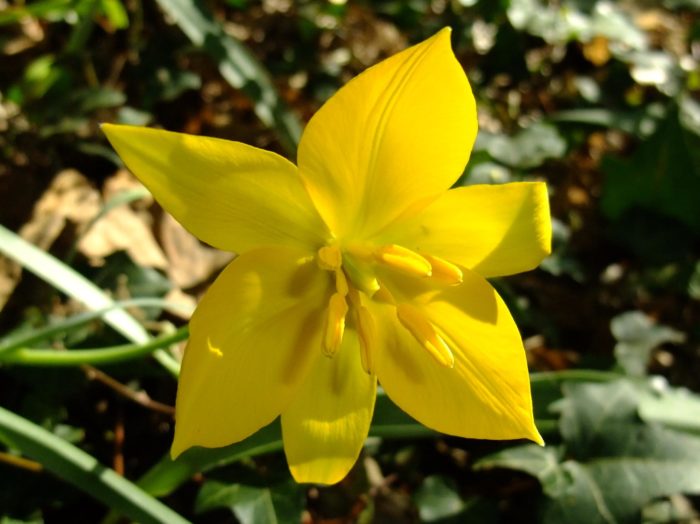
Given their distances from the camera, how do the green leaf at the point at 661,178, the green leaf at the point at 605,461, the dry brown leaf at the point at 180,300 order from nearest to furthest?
the green leaf at the point at 605,461 < the dry brown leaf at the point at 180,300 < the green leaf at the point at 661,178

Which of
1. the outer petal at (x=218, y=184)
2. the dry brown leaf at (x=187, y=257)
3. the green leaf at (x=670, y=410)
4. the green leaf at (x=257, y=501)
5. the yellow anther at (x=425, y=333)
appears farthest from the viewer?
the dry brown leaf at (x=187, y=257)

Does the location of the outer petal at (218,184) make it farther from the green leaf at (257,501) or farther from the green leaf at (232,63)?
the green leaf at (232,63)

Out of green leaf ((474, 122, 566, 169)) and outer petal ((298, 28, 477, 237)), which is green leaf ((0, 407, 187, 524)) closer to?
outer petal ((298, 28, 477, 237))

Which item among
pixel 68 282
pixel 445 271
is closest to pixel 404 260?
pixel 445 271

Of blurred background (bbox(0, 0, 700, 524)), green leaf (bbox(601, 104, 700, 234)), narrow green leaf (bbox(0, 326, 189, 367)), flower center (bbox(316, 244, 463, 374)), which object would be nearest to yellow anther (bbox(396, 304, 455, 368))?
flower center (bbox(316, 244, 463, 374))

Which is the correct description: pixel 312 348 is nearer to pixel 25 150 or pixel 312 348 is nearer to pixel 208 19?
pixel 208 19

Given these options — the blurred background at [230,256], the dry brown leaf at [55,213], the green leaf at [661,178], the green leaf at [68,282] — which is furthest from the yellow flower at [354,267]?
the green leaf at [661,178]

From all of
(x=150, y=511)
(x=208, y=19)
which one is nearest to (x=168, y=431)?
(x=150, y=511)

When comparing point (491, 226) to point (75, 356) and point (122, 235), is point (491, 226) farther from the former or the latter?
point (122, 235)
